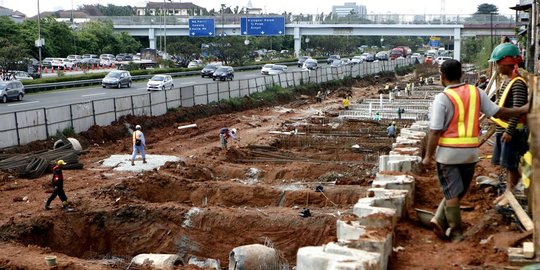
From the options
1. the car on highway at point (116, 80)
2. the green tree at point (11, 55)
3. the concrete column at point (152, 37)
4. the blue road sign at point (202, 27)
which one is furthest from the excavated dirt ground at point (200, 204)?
the concrete column at point (152, 37)

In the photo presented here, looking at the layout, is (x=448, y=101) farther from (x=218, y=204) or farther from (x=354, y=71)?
(x=354, y=71)

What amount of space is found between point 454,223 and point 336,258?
1.86m

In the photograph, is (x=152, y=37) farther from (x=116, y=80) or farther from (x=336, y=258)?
(x=336, y=258)

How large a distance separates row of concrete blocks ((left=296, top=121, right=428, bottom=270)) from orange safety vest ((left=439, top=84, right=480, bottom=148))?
941 millimetres

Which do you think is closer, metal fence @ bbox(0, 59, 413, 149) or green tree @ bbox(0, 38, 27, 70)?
metal fence @ bbox(0, 59, 413, 149)

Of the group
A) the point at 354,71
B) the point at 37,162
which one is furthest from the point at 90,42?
the point at 37,162

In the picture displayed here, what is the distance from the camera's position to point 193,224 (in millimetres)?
16359

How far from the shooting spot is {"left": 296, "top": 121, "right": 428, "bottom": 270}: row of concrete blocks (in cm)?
554

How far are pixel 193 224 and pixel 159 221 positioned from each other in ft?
2.85

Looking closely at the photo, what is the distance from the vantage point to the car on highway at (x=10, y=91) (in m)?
37.3

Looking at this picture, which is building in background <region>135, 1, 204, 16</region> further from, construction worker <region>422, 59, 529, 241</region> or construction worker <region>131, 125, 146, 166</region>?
construction worker <region>422, 59, 529, 241</region>

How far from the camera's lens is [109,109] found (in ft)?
99.8

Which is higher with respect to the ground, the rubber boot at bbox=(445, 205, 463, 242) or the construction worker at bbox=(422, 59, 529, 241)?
the construction worker at bbox=(422, 59, 529, 241)

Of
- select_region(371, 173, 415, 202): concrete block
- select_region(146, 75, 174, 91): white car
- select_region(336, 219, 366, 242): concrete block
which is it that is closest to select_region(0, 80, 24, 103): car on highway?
select_region(146, 75, 174, 91): white car
